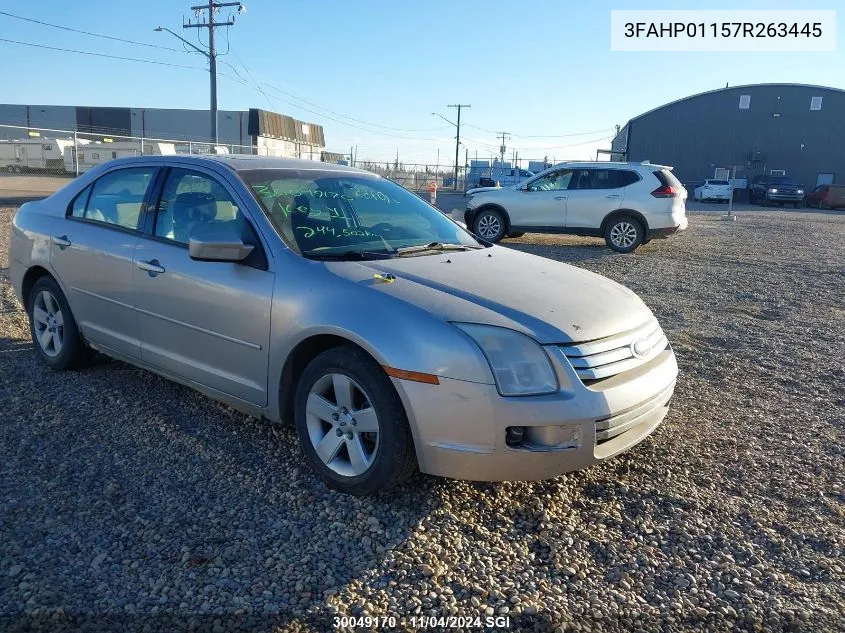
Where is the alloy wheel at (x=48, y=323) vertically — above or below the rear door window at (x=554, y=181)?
below

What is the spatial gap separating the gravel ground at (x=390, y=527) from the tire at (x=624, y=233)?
847 cm

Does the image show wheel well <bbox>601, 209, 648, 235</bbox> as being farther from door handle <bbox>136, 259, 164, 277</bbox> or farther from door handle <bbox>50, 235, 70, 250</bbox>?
door handle <bbox>136, 259, 164, 277</bbox>

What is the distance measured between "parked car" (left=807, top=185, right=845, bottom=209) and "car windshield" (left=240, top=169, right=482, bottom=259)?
3700cm

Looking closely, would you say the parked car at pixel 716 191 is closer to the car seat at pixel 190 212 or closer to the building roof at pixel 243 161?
the building roof at pixel 243 161

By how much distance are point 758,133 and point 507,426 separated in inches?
1924

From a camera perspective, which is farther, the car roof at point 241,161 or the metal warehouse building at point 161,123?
the metal warehouse building at point 161,123

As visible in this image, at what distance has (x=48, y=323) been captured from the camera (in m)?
5.05

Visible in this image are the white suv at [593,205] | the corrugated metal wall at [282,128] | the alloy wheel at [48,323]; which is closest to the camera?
the alloy wheel at [48,323]

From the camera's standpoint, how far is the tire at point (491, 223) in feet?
45.8

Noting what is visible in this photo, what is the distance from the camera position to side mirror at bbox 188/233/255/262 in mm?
3470

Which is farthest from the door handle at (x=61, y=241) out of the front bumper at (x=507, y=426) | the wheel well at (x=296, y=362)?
the front bumper at (x=507, y=426)

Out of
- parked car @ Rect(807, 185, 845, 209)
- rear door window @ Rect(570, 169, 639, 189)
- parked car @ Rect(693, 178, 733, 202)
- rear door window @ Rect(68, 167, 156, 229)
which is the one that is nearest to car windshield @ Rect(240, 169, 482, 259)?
rear door window @ Rect(68, 167, 156, 229)

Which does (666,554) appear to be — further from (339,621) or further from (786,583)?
(339,621)

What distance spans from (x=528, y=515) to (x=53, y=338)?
3745 millimetres
